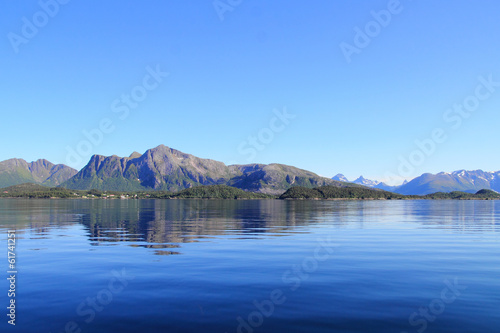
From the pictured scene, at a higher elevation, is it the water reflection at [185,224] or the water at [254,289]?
the water at [254,289]

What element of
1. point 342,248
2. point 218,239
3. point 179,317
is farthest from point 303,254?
point 179,317

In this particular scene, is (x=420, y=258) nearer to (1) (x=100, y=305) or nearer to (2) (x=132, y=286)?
(2) (x=132, y=286)

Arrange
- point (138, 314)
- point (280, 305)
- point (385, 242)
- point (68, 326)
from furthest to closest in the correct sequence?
point (385, 242) → point (280, 305) → point (138, 314) → point (68, 326)

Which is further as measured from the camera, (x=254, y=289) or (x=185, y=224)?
(x=185, y=224)

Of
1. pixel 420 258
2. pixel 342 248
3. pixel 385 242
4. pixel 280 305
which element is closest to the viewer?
pixel 280 305

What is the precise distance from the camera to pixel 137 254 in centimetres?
3894

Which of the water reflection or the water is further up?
the water

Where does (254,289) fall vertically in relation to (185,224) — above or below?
above

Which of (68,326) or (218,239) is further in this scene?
(218,239)

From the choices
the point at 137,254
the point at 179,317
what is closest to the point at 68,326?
the point at 179,317

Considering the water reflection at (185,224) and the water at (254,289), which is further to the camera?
the water reflection at (185,224)

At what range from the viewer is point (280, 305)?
21406 millimetres

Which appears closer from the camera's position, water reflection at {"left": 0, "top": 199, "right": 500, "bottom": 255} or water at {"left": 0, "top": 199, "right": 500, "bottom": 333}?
water at {"left": 0, "top": 199, "right": 500, "bottom": 333}

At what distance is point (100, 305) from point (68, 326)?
3298 millimetres
